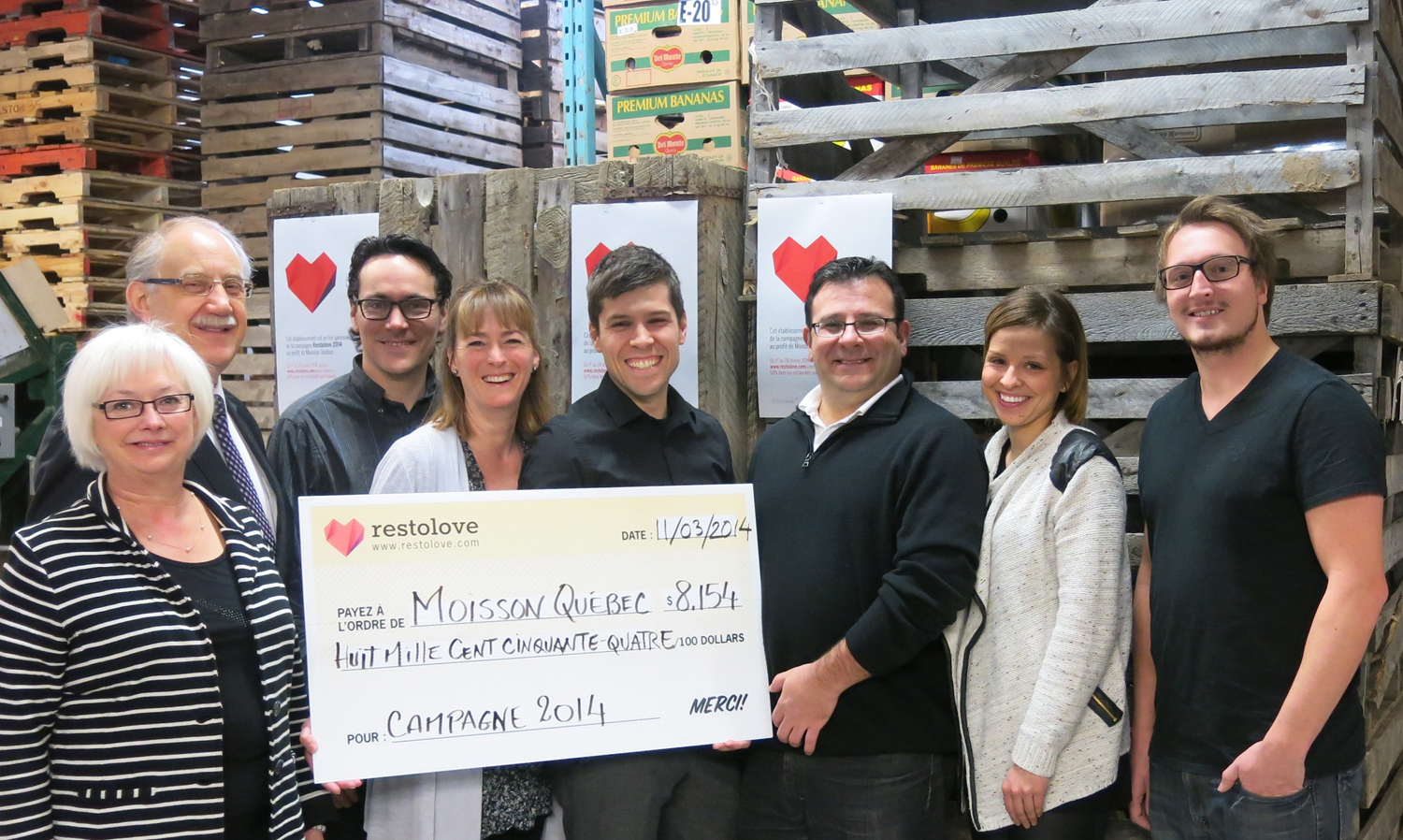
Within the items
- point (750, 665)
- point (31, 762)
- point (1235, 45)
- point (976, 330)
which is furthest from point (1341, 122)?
point (31, 762)

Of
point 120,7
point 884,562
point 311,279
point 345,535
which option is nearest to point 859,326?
point 884,562

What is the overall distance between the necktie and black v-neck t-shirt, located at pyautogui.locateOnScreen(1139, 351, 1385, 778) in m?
2.18

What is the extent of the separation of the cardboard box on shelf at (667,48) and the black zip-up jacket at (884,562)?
280cm

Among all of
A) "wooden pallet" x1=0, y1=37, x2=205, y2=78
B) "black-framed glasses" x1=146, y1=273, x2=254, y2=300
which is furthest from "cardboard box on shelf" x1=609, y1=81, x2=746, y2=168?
"wooden pallet" x1=0, y1=37, x2=205, y2=78

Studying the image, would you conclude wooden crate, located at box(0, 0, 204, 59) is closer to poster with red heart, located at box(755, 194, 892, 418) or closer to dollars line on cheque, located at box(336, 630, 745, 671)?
poster with red heart, located at box(755, 194, 892, 418)

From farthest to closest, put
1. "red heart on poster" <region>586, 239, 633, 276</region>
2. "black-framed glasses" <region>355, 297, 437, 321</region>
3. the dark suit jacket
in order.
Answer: "red heart on poster" <region>586, 239, 633, 276</region>
"black-framed glasses" <region>355, 297, 437, 321</region>
the dark suit jacket

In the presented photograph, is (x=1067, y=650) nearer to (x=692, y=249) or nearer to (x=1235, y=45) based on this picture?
(x=692, y=249)

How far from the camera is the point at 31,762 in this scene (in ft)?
7.14

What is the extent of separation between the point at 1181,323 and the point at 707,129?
→ 117 inches

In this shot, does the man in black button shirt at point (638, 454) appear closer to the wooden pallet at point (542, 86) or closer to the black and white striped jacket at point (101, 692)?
the black and white striped jacket at point (101, 692)

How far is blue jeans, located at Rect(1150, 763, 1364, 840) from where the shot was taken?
7.75ft

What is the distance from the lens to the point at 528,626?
2.79 m

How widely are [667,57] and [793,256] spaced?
1.81 meters

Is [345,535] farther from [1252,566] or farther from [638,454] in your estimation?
[1252,566]
